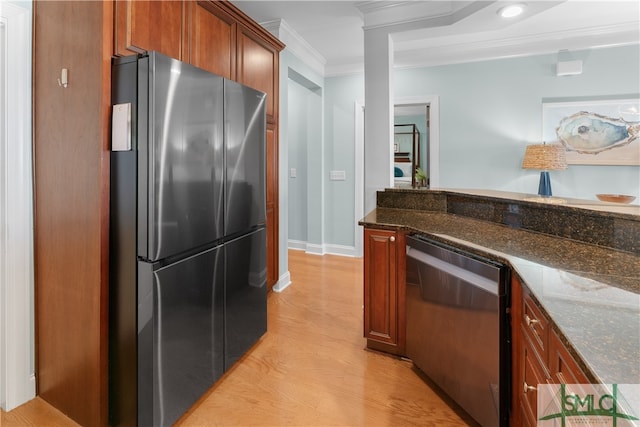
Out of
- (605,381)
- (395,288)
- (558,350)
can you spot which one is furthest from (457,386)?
(605,381)

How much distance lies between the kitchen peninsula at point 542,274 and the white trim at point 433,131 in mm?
1649

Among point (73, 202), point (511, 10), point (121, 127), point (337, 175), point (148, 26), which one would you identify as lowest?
point (73, 202)

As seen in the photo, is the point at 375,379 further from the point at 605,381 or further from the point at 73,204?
the point at 73,204

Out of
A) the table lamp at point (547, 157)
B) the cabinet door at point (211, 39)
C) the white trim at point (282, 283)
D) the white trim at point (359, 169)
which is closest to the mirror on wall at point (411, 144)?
the white trim at point (359, 169)

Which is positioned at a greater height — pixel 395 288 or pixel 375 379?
pixel 395 288

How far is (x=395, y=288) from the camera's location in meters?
2.10

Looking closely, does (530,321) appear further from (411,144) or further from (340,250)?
(340,250)

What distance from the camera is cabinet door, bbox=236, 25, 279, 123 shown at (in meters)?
2.61

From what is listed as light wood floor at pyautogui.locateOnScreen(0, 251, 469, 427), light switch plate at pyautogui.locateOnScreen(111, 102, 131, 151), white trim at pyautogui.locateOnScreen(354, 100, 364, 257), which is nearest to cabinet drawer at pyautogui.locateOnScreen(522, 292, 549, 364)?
light wood floor at pyautogui.locateOnScreen(0, 251, 469, 427)

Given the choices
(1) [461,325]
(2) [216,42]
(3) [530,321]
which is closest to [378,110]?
(2) [216,42]

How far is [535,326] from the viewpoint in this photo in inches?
44.3

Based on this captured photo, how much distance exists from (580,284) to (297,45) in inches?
135

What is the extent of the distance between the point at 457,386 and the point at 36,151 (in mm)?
2325

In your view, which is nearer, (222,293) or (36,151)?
(36,151)
